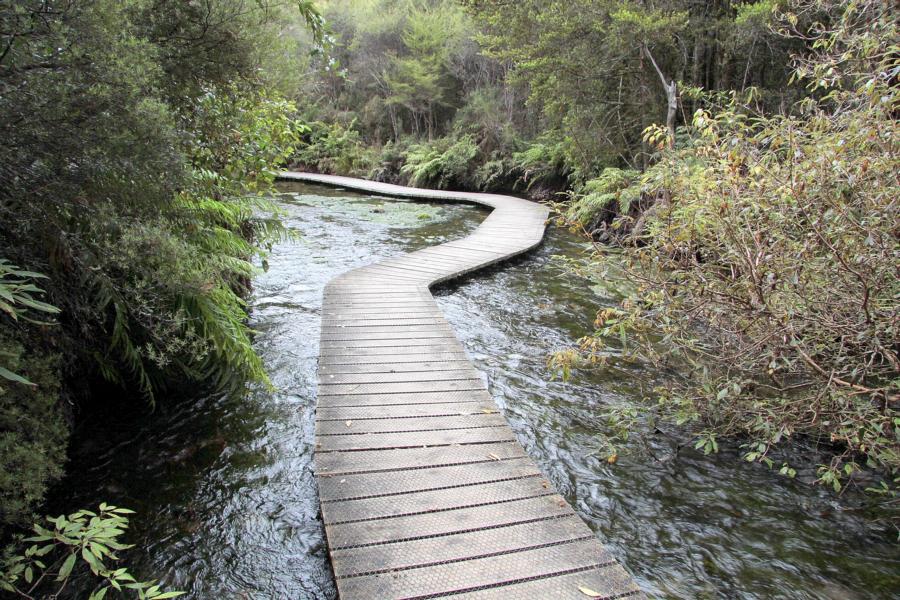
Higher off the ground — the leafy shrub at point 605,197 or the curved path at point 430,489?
the leafy shrub at point 605,197

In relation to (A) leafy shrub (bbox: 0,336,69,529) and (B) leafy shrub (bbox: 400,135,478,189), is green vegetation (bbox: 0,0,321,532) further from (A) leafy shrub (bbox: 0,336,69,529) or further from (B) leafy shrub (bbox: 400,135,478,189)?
(B) leafy shrub (bbox: 400,135,478,189)

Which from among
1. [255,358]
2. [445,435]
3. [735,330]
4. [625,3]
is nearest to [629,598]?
[445,435]

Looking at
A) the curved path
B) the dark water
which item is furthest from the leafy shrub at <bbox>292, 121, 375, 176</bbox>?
the dark water

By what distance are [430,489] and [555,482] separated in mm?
869

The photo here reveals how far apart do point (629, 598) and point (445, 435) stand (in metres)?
1.49

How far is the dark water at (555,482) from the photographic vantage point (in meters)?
2.61

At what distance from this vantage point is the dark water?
261cm

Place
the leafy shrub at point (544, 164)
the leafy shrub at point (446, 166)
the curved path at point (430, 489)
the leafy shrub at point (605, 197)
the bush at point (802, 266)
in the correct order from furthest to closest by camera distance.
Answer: the leafy shrub at point (446, 166) < the leafy shrub at point (544, 164) < the leafy shrub at point (605, 197) < the bush at point (802, 266) < the curved path at point (430, 489)

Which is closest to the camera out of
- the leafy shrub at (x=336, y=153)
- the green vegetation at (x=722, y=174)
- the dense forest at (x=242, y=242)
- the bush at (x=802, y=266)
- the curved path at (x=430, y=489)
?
the dense forest at (x=242, y=242)

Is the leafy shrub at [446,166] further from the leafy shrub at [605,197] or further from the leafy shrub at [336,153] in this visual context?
the leafy shrub at [605,197]

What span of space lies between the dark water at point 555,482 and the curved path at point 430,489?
29 centimetres

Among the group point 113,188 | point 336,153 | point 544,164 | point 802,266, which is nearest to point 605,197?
point 544,164

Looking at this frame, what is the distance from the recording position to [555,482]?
3.33 meters

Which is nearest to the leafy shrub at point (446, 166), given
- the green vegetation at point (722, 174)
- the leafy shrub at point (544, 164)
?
the green vegetation at point (722, 174)
